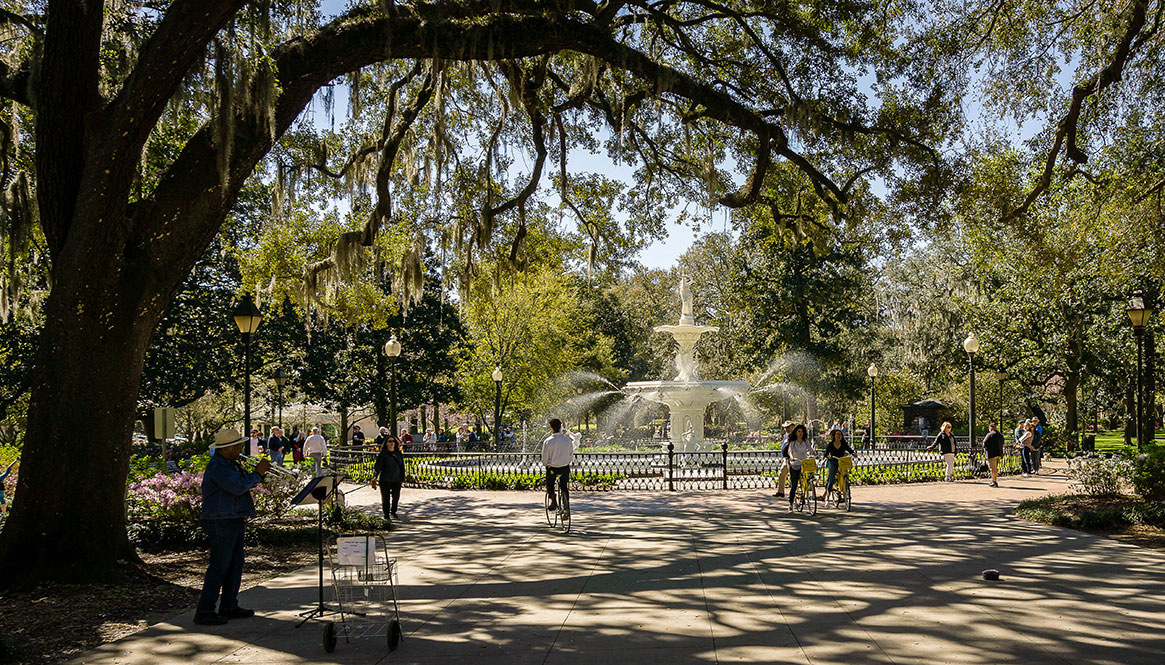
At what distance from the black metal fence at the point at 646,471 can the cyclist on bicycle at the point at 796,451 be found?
4.15 m

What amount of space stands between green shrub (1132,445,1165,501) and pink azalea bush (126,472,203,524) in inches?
603

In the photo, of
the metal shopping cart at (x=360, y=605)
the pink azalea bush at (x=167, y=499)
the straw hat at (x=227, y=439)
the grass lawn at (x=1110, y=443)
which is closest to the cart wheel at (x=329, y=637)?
the metal shopping cart at (x=360, y=605)

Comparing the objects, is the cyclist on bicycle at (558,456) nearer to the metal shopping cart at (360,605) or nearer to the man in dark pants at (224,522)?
the metal shopping cart at (360,605)

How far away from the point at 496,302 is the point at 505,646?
33.2m

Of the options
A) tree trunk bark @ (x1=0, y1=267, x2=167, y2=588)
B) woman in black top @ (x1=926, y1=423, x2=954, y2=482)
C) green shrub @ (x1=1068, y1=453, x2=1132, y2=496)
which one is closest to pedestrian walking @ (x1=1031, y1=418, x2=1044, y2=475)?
woman in black top @ (x1=926, y1=423, x2=954, y2=482)

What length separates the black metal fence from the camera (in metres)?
20.5

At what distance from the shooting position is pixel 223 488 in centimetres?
710

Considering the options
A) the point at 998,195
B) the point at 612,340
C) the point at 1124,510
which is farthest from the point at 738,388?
the point at 612,340

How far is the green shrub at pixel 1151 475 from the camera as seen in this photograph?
13805 mm

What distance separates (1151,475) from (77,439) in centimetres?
1615

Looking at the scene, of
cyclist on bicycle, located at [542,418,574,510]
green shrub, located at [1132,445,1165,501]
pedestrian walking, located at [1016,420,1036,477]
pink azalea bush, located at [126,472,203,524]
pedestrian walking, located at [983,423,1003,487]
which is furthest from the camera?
pedestrian walking, located at [1016,420,1036,477]

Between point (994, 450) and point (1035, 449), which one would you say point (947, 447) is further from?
point (1035, 449)

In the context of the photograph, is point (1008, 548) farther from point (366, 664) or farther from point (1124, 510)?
Result: point (366, 664)

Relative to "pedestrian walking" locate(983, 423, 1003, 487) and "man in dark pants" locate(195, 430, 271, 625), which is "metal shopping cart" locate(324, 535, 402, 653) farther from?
"pedestrian walking" locate(983, 423, 1003, 487)
